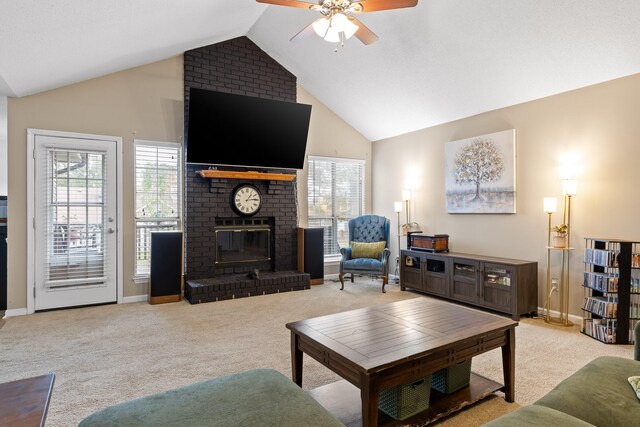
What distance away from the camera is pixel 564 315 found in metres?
4.21

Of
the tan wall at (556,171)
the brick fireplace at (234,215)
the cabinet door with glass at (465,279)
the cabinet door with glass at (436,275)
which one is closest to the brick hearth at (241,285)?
the brick fireplace at (234,215)

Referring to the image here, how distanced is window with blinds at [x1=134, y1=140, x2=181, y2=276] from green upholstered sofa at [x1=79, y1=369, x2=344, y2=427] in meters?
4.02

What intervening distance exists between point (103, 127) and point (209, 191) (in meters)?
1.58

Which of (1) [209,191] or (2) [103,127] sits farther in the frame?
(1) [209,191]

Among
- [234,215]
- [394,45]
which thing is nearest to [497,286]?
[394,45]

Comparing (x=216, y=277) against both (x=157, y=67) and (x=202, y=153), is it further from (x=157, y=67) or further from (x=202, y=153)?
(x=157, y=67)

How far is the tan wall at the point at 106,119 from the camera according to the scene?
445 centimetres

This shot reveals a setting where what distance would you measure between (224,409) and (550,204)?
4001mm

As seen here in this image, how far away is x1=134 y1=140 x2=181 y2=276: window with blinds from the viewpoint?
516 centimetres

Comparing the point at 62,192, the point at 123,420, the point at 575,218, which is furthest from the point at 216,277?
the point at 575,218

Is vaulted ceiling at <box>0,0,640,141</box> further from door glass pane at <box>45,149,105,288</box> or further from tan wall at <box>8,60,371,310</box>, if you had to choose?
door glass pane at <box>45,149,105,288</box>


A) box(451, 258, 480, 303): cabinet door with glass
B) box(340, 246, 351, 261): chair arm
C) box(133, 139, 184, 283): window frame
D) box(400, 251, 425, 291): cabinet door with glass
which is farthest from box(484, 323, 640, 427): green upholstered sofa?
box(133, 139, 184, 283): window frame

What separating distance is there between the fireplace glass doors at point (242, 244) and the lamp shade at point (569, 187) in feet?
13.4

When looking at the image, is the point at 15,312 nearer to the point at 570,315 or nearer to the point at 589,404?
the point at 589,404
